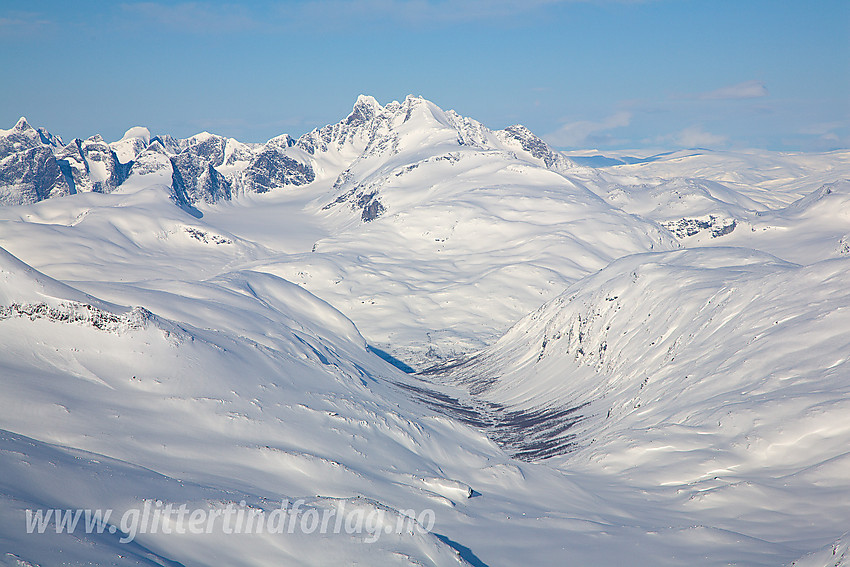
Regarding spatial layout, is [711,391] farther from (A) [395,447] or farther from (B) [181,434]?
(B) [181,434]

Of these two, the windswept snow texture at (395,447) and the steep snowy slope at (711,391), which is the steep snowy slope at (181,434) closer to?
the windswept snow texture at (395,447)

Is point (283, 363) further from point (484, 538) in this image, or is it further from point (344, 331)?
point (344, 331)

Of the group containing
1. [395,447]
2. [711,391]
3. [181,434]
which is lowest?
[181,434]

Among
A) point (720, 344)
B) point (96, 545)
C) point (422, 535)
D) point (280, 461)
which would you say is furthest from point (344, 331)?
point (96, 545)

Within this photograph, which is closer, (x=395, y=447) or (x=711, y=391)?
(x=395, y=447)

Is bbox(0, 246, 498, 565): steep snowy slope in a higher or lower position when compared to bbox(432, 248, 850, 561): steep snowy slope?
lower

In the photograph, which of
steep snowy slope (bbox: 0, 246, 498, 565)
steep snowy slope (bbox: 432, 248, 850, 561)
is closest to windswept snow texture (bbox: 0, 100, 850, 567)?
steep snowy slope (bbox: 0, 246, 498, 565)

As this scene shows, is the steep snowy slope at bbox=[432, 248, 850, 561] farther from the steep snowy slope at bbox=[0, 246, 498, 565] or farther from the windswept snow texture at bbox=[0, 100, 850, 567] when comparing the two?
the steep snowy slope at bbox=[0, 246, 498, 565]

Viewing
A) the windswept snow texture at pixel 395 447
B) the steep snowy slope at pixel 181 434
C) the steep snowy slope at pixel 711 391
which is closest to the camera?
the steep snowy slope at pixel 181 434

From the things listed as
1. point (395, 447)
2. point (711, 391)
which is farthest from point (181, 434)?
point (711, 391)

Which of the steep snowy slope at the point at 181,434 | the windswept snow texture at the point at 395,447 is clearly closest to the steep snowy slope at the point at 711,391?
the windswept snow texture at the point at 395,447

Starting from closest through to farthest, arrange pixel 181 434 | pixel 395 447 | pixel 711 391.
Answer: pixel 181 434
pixel 395 447
pixel 711 391
